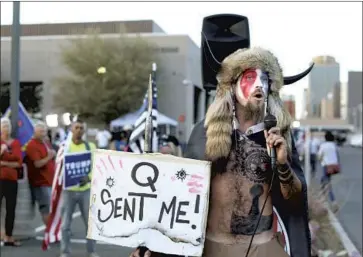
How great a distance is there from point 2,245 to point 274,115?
6393mm

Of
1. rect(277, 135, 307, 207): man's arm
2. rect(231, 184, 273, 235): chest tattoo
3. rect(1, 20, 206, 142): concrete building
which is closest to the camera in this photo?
rect(277, 135, 307, 207): man's arm

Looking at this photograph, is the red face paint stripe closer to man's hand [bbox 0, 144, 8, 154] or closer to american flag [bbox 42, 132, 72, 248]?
american flag [bbox 42, 132, 72, 248]

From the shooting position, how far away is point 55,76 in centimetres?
4978

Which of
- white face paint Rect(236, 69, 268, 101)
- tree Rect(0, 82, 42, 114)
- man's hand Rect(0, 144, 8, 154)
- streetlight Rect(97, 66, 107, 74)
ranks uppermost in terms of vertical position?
streetlight Rect(97, 66, 107, 74)

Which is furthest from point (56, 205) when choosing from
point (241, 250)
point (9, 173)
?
point (241, 250)

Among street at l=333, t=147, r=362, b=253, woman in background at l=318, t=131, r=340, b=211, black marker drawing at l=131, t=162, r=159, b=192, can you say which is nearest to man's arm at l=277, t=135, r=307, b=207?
black marker drawing at l=131, t=162, r=159, b=192

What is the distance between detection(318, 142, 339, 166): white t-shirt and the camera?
1410cm

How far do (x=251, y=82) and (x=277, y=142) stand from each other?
457 millimetres

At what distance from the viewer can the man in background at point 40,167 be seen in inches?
332

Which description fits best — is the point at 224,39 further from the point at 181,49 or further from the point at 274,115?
the point at 181,49

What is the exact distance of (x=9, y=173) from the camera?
8.28 m

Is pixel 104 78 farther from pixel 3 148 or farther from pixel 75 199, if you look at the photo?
pixel 75 199

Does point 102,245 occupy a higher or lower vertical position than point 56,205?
lower

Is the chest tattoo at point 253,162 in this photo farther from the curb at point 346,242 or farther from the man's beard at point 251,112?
the curb at point 346,242
